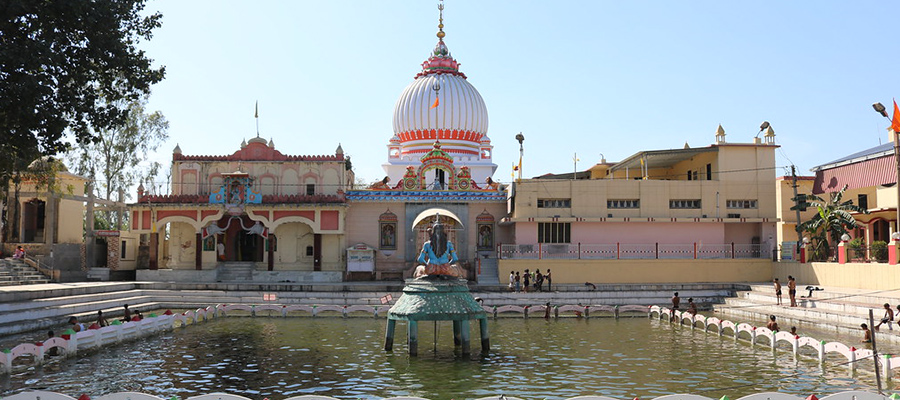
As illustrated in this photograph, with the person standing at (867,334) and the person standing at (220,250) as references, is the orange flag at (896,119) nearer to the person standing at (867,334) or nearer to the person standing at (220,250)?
the person standing at (867,334)

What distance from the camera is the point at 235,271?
122 feet

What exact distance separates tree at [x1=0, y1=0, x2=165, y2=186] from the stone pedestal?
11381 millimetres

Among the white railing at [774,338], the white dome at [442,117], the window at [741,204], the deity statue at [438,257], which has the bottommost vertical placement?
the white railing at [774,338]

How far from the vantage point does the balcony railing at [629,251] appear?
34969 millimetres

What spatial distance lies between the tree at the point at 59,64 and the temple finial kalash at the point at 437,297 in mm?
11271

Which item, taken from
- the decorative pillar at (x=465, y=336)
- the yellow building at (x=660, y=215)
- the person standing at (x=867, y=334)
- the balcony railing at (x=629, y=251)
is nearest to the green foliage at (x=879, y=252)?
the yellow building at (x=660, y=215)

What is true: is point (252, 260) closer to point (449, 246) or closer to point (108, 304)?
point (108, 304)

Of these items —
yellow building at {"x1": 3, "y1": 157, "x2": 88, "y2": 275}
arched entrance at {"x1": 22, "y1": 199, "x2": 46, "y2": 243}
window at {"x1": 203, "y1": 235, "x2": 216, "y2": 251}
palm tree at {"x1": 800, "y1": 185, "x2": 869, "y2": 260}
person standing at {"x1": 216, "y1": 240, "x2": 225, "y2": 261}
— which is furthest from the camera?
arched entrance at {"x1": 22, "y1": 199, "x2": 46, "y2": 243}

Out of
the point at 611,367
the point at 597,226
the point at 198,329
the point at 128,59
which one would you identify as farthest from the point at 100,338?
the point at 597,226

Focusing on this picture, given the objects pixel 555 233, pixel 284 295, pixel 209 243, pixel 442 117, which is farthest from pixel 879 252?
pixel 209 243

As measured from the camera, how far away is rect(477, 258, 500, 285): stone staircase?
35125mm

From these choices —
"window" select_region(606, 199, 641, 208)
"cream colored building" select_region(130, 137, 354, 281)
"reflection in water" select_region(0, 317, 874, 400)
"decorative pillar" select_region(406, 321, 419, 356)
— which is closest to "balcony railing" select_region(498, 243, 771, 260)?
"window" select_region(606, 199, 641, 208)

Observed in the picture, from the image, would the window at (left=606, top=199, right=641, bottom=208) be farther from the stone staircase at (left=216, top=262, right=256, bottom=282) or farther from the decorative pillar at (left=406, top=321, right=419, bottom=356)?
the decorative pillar at (left=406, top=321, right=419, bottom=356)

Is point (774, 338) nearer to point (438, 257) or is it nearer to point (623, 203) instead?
point (438, 257)
